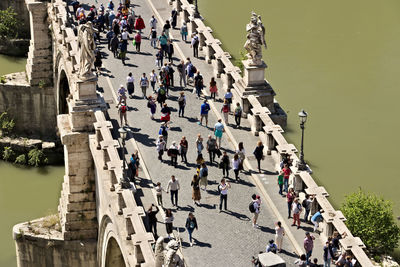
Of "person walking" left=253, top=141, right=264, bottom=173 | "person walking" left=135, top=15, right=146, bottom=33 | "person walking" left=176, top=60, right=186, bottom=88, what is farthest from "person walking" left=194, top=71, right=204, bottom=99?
"person walking" left=135, top=15, right=146, bottom=33

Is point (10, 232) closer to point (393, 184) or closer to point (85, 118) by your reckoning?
point (85, 118)

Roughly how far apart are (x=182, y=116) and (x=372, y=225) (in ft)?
31.9

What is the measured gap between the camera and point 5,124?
68.5 m

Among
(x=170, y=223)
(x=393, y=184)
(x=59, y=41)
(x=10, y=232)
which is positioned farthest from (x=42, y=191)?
(x=170, y=223)

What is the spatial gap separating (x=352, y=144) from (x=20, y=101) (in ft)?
66.8

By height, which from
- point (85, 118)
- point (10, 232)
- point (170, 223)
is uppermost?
point (85, 118)

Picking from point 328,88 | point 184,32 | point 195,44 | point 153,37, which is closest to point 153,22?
point 153,37

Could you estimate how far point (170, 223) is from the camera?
41844 millimetres

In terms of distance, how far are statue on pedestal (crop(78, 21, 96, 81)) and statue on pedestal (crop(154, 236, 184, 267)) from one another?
41.0ft

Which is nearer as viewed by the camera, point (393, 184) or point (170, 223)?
point (170, 223)

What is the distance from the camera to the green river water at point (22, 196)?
60000 millimetres

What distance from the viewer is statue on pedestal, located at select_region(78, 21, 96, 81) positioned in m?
46.9

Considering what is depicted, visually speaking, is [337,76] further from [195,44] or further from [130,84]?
[130,84]

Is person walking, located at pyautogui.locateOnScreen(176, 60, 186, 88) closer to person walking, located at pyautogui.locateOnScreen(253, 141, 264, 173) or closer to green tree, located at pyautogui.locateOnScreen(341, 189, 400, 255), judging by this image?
person walking, located at pyautogui.locateOnScreen(253, 141, 264, 173)
